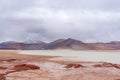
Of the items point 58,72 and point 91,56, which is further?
point 91,56

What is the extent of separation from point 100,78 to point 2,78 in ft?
25.1

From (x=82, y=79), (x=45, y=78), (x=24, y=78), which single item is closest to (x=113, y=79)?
(x=82, y=79)

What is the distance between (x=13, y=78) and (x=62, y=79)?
373 cm

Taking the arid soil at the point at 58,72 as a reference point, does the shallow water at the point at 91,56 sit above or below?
above

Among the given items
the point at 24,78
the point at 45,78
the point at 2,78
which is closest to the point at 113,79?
the point at 45,78

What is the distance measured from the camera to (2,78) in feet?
63.9

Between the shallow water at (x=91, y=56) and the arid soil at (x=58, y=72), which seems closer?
the arid soil at (x=58, y=72)

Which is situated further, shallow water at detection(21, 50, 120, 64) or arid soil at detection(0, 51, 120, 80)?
shallow water at detection(21, 50, 120, 64)

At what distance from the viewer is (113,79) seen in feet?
65.8

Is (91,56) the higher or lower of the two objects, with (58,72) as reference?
higher

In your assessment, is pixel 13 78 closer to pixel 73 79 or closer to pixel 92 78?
pixel 73 79

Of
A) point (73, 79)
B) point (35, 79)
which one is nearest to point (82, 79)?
point (73, 79)

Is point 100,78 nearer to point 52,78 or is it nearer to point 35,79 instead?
point 52,78

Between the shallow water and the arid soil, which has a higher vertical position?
the shallow water
